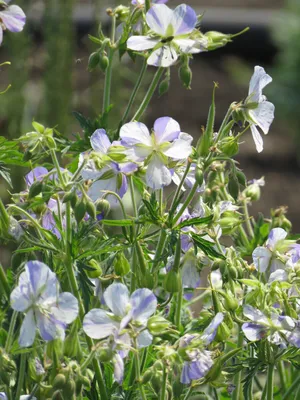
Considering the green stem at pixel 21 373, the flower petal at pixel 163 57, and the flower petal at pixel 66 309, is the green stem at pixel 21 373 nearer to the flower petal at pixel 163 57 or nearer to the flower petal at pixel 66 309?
the flower petal at pixel 66 309

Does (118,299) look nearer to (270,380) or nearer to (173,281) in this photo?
(173,281)

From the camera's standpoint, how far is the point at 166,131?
92cm

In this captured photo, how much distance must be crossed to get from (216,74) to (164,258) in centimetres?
415

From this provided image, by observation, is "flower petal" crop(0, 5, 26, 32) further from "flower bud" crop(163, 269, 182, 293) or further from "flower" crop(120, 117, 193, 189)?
"flower bud" crop(163, 269, 182, 293)

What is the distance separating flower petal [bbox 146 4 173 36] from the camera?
0.93 metres

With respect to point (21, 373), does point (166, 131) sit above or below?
above

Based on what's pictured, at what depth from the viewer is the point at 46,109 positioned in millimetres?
2799

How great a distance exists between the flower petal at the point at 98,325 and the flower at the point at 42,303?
15mm

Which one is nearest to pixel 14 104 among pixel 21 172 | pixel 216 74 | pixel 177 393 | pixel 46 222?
pixel 21 172

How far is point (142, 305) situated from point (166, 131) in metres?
0.19

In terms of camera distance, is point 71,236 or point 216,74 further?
point 216,74

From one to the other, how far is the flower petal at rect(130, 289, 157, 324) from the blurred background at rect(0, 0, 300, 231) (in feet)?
4.47

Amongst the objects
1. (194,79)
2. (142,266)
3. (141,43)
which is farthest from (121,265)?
(194,79)

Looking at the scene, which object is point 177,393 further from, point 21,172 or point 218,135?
point 21,172
